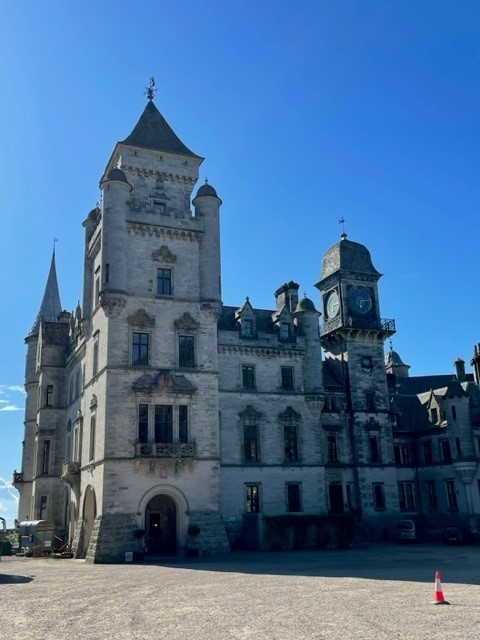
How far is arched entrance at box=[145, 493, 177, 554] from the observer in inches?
1529

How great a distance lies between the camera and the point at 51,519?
49250mm

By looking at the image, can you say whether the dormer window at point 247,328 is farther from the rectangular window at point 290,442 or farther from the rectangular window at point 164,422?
the rectangular window at point 164,422

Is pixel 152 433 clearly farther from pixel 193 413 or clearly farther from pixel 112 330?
pixel 112 330

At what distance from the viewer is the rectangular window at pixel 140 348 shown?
3812cm

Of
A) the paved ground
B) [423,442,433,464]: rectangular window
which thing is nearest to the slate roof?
[423,442,433,464]: rectangular window

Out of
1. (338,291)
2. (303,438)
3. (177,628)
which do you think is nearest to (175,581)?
(177,628)

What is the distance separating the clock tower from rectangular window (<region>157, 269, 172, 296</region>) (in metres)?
18.8

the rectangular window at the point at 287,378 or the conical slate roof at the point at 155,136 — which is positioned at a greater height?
the conical slate roof at the point at 155,136

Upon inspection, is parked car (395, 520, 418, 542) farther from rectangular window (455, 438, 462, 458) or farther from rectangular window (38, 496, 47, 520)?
rectangular window (38, 496, 47, 520)

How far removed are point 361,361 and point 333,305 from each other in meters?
5.93

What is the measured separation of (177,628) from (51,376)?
41.0 m

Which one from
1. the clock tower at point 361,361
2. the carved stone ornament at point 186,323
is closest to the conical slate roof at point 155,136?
the carved stone ornament at point 186,323

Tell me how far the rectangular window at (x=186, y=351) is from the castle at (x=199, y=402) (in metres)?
0.09

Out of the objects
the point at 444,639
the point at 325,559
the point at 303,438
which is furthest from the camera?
the point at 303,438
